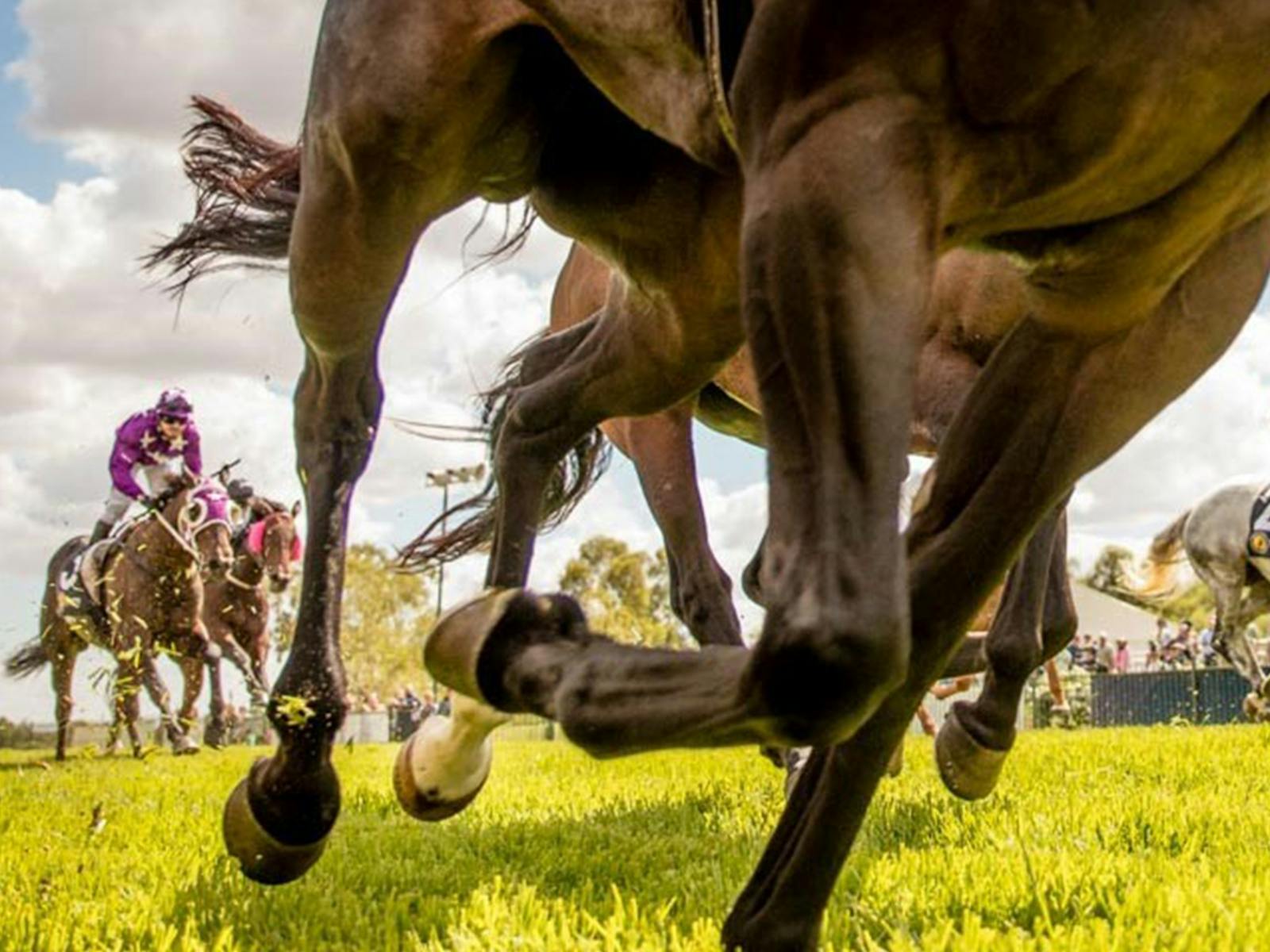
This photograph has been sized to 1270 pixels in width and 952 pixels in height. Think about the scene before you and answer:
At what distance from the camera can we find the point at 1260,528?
49.9 ft

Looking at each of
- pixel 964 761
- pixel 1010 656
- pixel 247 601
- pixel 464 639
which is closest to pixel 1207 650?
pixel 247 601

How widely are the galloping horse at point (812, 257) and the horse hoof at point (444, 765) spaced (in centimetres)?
25

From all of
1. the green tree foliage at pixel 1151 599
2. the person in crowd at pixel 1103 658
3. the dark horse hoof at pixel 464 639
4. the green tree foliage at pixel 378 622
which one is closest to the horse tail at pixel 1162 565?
the green tree foliage at pixel 1151 599

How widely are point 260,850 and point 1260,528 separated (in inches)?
541

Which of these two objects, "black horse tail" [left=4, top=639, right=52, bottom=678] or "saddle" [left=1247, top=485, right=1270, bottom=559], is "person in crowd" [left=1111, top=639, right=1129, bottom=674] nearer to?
"saddle" [left=1247, top=485, right=1270, bottom=559]

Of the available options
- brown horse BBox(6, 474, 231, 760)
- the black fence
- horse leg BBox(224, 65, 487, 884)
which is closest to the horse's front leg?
horse leg BBox(224, 65, 487, 884)

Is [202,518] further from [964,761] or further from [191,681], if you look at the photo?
[964,761]

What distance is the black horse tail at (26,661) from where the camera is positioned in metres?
15.8

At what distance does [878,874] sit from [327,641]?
52.4 inches

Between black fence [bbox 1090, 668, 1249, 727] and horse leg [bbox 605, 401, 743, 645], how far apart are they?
14.9 metres

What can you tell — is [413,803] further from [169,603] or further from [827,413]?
[169,603]

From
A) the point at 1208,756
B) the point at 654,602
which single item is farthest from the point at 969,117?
the point at 654,602

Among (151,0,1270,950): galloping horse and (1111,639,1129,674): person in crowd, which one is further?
(1111,639,1129,674): person in crowd

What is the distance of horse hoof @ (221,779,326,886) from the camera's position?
3350 millimetres
